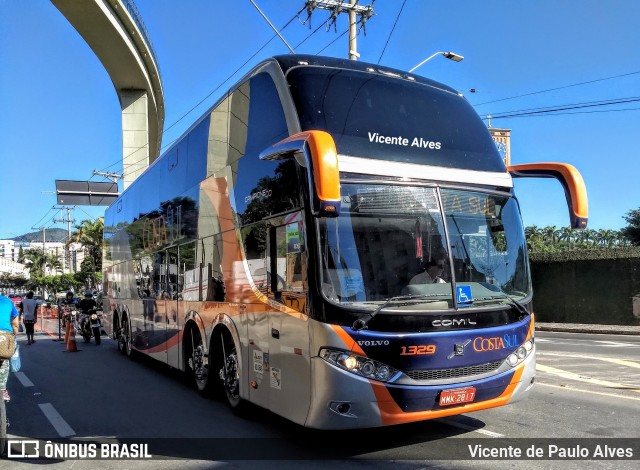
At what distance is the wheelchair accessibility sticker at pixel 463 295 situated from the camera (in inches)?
205

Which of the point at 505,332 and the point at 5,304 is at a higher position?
the point at 5,304

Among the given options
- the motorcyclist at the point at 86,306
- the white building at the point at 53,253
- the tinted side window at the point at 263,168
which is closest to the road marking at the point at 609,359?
the tinted side window at the point at 263,168

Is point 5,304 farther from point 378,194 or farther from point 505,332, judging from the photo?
point 505,332

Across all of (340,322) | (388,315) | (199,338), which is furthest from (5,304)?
(388,315)

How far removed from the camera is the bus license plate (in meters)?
4.98

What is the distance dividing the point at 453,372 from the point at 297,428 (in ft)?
7.10

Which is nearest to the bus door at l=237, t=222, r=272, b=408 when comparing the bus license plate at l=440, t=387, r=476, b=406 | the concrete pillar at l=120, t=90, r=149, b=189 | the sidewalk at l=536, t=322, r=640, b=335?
the bus license plate at l=440, t=387, r=476, b=406

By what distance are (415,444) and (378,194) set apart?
8.29 ft

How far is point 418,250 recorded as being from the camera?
525 centimetres

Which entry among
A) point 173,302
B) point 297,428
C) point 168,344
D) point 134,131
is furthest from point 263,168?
point 134,131

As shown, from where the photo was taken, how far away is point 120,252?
14.1 m

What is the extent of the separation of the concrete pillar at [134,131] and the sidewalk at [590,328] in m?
23.3

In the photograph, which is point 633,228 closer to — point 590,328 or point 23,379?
point 590,328

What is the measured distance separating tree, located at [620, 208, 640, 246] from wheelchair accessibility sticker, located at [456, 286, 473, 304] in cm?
4932
